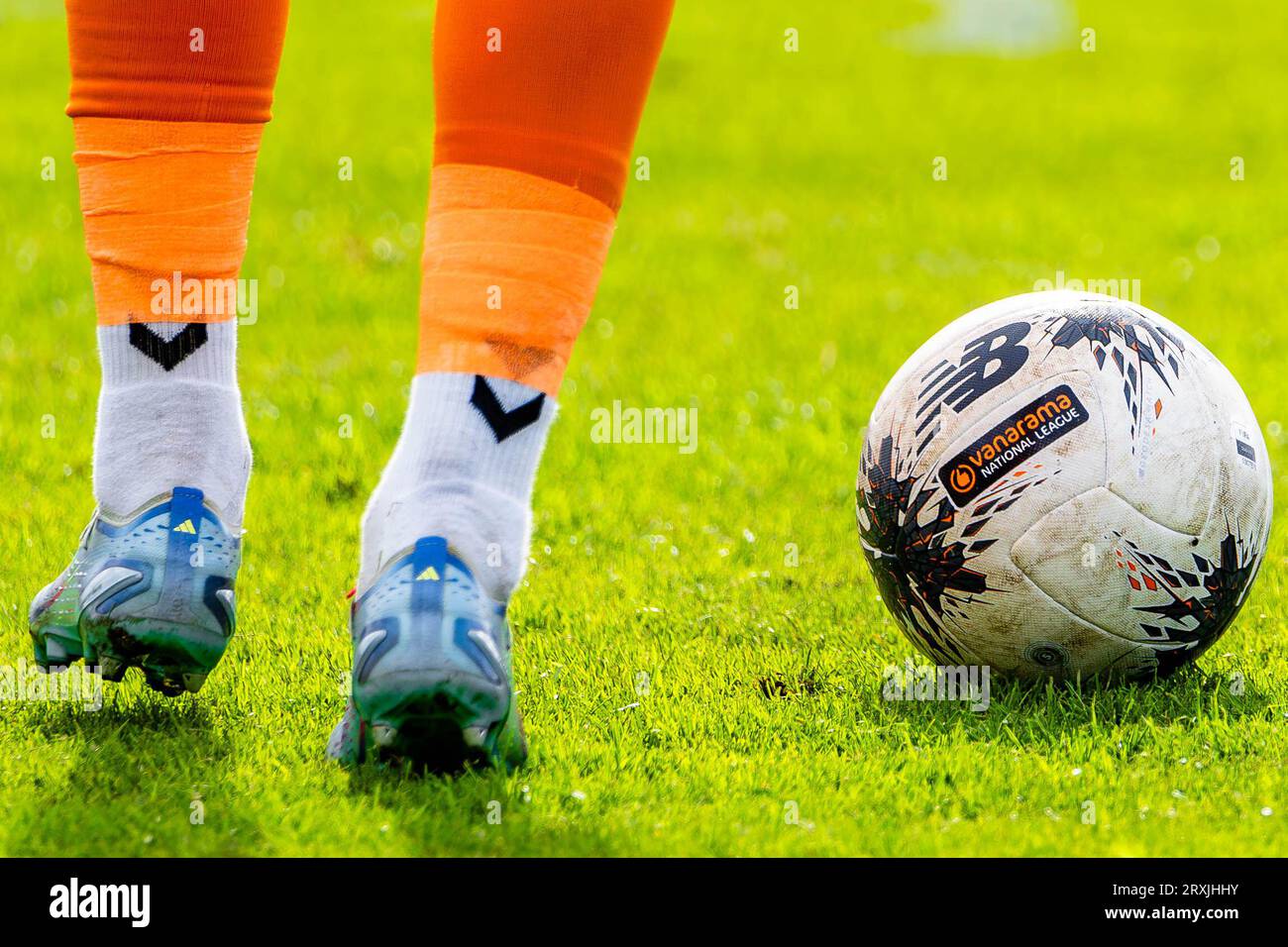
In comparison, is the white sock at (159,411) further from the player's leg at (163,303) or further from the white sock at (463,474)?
the white sock at (463,474)

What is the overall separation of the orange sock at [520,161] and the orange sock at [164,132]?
0.43m

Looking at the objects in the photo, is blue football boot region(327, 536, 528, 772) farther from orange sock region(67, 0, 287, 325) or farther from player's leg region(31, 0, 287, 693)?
orange sock region(67, 0, 287, 325)

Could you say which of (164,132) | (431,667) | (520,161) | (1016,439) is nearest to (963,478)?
(1016,439)

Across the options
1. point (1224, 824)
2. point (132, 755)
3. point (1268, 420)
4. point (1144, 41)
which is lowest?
point (1224, 824)

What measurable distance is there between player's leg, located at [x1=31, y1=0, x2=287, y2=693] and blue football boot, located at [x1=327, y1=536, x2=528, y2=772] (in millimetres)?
429

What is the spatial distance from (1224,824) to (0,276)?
6690mm

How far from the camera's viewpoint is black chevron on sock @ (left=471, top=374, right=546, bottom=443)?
9.57ft

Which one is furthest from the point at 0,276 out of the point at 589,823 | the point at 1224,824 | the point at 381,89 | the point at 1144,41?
the point at 1144,41

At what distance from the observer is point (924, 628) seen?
145 inches

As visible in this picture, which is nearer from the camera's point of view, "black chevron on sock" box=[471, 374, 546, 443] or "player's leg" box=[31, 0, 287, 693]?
"black chevron on sock" box=[471, 374, 546, 443]

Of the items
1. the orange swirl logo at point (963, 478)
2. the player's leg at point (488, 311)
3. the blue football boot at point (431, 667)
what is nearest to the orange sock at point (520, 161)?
the player's leg at point (488, 311)

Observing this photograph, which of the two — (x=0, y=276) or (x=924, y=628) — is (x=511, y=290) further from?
(x=0, y=276)

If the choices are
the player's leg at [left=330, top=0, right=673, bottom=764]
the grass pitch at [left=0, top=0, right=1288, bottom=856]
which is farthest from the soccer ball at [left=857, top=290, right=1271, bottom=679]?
the player's leg at [left=330, top=0, right=673, bottom=764]

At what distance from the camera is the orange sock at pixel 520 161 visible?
9.43ft
